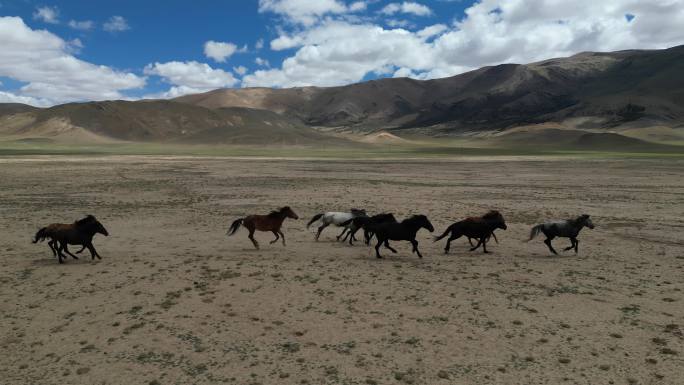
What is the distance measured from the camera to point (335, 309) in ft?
30.1

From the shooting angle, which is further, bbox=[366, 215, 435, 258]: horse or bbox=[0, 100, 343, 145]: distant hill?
bbox=[0, 100, 343, 145]: distant hill

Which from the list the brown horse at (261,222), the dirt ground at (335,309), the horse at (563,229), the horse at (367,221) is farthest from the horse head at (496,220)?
the brown horse at (261,222)

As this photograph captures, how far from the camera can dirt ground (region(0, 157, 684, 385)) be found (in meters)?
6.88

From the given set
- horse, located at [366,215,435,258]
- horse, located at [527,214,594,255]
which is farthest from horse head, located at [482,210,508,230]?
horse, located at [366,215,435,258]

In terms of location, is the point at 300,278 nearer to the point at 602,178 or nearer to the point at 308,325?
the point at 308,325

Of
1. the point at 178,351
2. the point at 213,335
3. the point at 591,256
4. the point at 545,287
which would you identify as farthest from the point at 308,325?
the point at 591,256

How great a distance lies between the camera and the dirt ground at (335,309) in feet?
22.6

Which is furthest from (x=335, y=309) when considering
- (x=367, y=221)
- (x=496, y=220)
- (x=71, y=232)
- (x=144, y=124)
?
(x=144, y=124)

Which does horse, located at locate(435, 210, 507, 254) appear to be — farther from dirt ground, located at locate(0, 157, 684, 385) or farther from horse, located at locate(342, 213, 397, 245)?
horse, located at locate(342, 213, 397, 245)

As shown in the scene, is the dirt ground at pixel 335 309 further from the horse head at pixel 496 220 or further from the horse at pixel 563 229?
the horse head at pixel 496 220

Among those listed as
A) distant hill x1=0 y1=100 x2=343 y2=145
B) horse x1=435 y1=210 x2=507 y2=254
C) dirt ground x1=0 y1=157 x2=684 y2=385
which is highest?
distant hill x1=0 y1=100 x2=343 y2=145

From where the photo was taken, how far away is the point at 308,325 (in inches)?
332

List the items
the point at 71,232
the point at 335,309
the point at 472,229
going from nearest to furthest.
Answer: the point at 335,309 < the point at 71,232 < the point at 472,229

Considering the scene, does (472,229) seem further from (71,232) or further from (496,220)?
(71,232)
